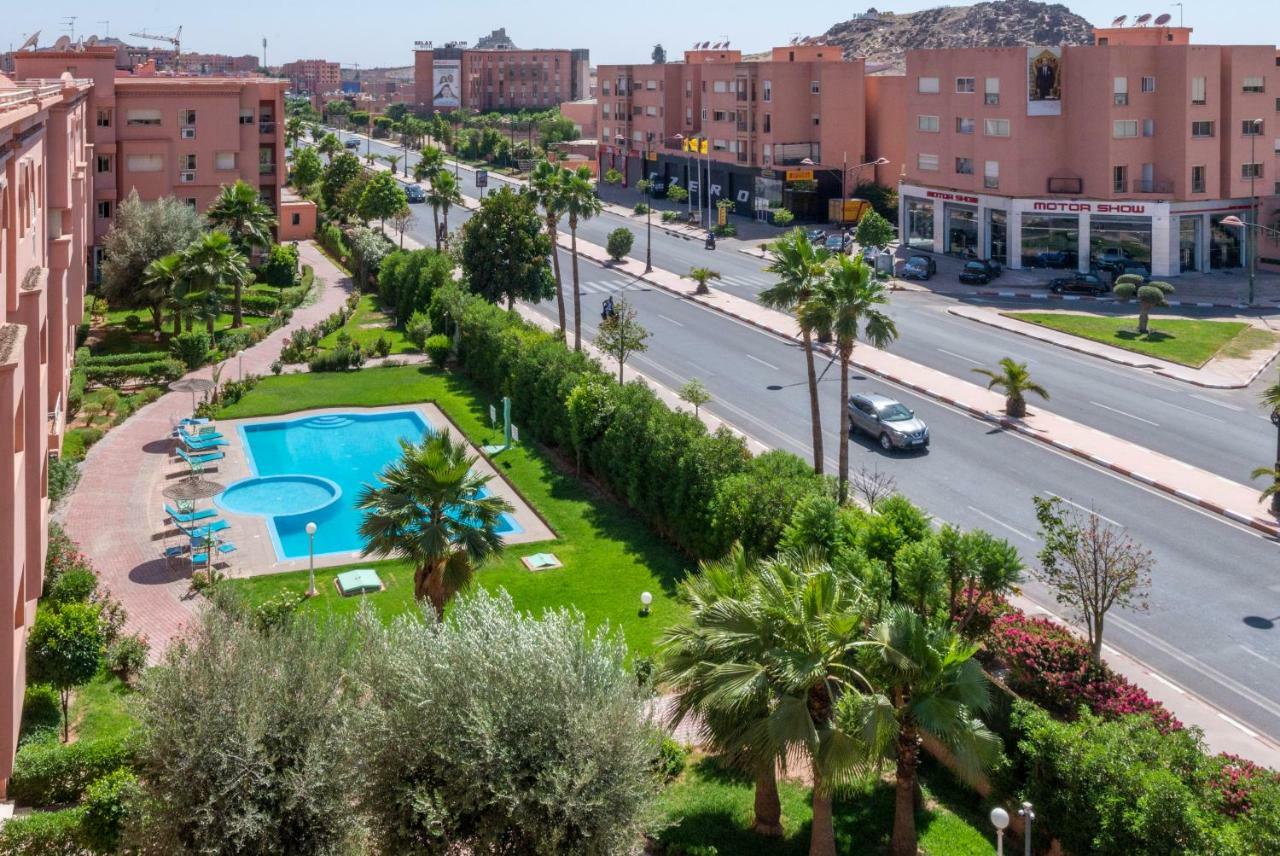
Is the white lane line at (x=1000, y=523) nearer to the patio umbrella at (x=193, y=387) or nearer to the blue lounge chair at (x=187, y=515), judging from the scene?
the blue lounge chair at (x=187, y=515)

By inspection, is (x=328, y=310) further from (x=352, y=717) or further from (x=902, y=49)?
(x=902, y=49)

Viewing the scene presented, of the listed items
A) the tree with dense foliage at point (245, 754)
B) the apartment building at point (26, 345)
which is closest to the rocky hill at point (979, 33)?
the apartment building at point (26, 345)

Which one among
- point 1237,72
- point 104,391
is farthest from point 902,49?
point 104,391

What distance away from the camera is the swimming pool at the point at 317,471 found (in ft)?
116

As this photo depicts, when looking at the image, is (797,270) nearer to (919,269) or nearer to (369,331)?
(369,331)

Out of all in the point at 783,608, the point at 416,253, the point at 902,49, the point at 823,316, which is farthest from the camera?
the point at 902,49

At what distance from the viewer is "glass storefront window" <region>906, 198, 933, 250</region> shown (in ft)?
259

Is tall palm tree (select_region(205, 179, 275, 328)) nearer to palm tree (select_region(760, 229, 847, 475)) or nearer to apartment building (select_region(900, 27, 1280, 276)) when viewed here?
palm tree (select_region(760, 229, 847, 475))

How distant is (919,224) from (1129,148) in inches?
596

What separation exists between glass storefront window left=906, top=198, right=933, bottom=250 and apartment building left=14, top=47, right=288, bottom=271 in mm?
40710

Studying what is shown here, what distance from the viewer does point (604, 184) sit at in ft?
399

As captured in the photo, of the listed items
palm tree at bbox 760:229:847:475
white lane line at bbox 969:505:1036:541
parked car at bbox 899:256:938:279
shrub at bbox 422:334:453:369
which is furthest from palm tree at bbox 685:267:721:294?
white lane line at bbox 969:505:1036:541

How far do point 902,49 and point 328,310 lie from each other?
487 ft

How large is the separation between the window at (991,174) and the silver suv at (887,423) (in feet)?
119
